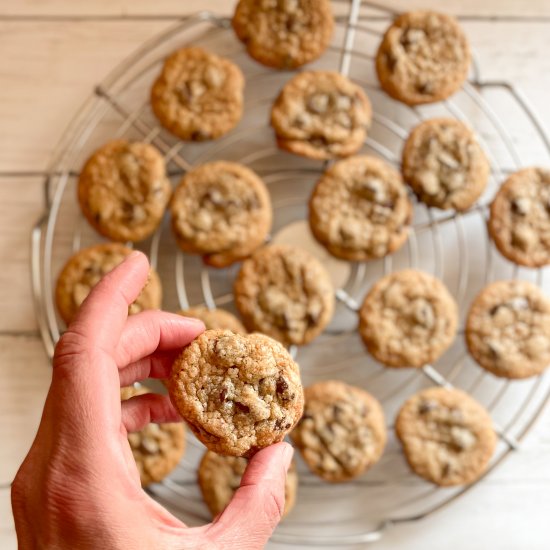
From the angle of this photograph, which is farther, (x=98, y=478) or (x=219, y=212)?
(x=219, y=212)

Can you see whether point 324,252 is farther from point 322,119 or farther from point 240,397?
point 240,397

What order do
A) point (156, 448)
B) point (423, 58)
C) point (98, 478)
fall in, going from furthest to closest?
point (423, 58)
point (156, 448)
point (98, 478)

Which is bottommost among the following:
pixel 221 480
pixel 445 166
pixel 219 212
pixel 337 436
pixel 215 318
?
pixel 221 480

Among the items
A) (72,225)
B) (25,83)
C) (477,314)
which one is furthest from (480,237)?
(25,83)

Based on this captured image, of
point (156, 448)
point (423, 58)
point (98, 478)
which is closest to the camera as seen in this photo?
point (98, 478)

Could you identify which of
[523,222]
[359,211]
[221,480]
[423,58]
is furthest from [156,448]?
[423,58]

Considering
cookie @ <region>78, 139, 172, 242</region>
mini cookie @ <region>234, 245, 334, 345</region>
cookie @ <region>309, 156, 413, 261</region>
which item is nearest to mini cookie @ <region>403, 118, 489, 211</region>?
cookie @ <region>309, 156, 413, 261</region>
